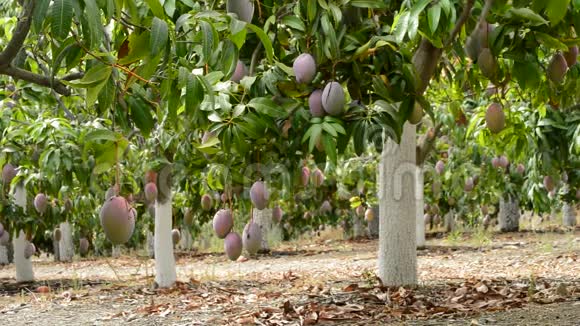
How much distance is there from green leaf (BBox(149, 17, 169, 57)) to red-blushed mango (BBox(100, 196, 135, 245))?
0.62m

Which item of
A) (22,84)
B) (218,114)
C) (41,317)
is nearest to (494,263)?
(41,317)

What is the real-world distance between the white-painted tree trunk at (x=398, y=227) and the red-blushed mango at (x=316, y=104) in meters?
2.00

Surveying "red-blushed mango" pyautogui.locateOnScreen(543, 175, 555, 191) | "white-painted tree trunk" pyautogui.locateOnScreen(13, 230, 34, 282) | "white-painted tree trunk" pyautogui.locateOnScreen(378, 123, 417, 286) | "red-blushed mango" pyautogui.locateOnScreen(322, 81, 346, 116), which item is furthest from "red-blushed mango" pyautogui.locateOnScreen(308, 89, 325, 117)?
"white-painted tree trunk" pyautogui.locateOnScreen(13, 230, 34, 282)

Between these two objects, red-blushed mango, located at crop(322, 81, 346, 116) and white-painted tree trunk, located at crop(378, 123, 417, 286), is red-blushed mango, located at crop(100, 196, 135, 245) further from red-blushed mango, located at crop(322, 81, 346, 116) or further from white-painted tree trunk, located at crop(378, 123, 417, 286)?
white-painted tree trunk, located at crop(378, 123, 417, 286)

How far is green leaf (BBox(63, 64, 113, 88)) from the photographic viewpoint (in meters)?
1.42

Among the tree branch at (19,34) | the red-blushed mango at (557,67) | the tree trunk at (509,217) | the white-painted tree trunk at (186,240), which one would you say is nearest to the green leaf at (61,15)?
the tree branch at (19,34)

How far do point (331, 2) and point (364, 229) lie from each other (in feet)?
40.9

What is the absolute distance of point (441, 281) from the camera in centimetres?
488

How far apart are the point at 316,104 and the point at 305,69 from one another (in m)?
0.12

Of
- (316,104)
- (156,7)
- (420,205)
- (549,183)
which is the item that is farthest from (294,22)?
(420,205)

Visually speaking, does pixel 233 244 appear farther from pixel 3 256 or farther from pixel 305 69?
pixel 3 256

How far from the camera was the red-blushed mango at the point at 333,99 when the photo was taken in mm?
2219

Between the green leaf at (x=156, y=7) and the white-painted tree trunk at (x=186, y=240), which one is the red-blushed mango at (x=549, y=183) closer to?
the green leaf at (x=156, y=7)

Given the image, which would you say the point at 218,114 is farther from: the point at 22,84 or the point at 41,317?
the point at 41,317
